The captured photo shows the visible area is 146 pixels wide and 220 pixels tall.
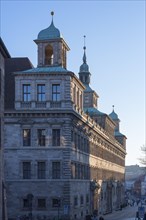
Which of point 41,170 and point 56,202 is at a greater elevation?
point 41,170

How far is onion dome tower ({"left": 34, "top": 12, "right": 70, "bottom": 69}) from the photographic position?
69750 millimetres

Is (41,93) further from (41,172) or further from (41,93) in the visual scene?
(41,172)

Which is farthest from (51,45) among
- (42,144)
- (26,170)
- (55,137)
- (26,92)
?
(26,170)

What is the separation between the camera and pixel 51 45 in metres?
70.1

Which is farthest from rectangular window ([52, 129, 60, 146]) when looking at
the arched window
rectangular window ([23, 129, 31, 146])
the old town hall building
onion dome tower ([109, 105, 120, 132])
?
onion dome tower ([109, 105, 120, 132])

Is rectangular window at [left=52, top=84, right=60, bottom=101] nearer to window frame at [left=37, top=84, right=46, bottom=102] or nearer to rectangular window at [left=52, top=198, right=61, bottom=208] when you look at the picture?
window frame at [left=37, top=84, right=46, bottom=102]

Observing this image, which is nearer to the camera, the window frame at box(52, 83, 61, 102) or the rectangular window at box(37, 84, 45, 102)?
the window frame at box(52, 83, 61, 102)

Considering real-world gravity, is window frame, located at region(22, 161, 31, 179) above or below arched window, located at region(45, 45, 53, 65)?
below

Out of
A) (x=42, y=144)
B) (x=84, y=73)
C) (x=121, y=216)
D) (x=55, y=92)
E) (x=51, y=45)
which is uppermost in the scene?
(x=84, y=73)

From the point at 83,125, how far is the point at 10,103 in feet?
40.1

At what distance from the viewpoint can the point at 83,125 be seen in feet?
251

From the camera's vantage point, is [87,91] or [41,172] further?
[87,91]

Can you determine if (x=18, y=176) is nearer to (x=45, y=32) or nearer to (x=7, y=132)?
(x=7, y=132)

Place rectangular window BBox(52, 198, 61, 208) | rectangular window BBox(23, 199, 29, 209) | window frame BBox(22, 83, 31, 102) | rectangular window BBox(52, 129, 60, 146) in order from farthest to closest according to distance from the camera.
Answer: window frame BBox(22, 83, 31, 102), rectangular window BBox(52, 129, 60, 146), rectangular window BBox(23, 199, 29, 209), rectangular window BBox(52, 198, 61, 208)
